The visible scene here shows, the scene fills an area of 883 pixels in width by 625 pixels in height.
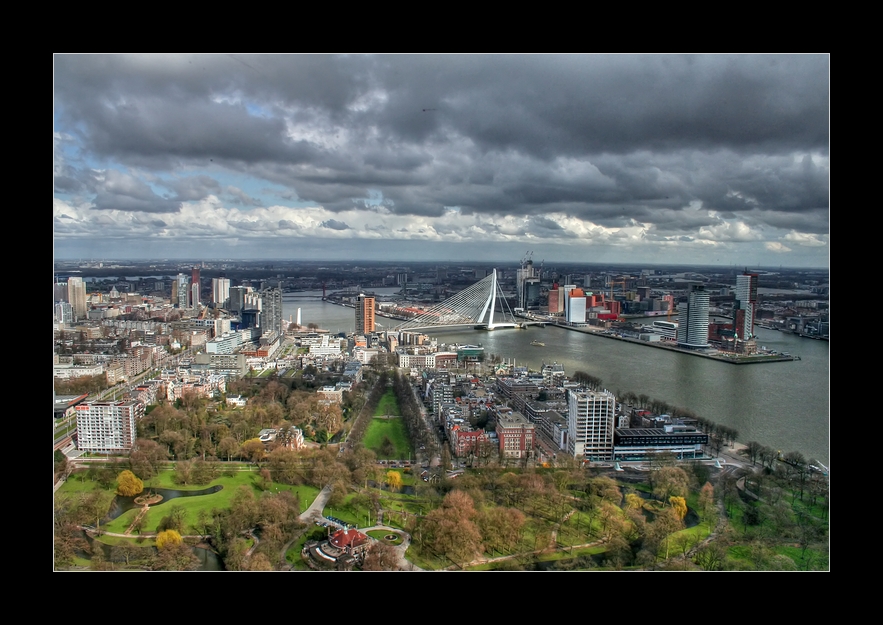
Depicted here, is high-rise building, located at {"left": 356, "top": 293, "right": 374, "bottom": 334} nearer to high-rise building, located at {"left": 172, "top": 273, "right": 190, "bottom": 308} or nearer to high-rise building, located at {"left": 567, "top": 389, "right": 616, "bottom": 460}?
high-rise building, located at {"left": 172, "top": 273, "right": 190, "bottom": 308}

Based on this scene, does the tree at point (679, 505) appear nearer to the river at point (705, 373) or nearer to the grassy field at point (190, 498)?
the river at point (705, 373)

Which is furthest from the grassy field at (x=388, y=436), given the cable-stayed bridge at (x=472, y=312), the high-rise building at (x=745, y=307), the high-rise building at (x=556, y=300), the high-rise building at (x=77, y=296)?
the high-rise building at (x=556, y=300)

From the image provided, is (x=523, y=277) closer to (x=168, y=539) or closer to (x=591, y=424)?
(x=591, y=424)

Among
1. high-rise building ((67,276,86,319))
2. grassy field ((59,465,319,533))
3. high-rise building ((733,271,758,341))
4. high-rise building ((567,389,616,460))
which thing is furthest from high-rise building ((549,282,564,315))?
grassy field ((59,465,319,533))

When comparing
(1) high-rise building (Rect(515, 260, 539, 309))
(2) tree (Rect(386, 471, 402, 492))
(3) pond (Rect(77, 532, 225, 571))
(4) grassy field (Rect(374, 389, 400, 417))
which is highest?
(1) high-rise building (Rect(515, 260, 539, 309))

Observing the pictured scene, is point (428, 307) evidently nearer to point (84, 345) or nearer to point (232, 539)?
point (84, 345)

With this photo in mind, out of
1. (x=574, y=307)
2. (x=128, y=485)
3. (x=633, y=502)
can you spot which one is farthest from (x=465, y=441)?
(x=574, y=307)
